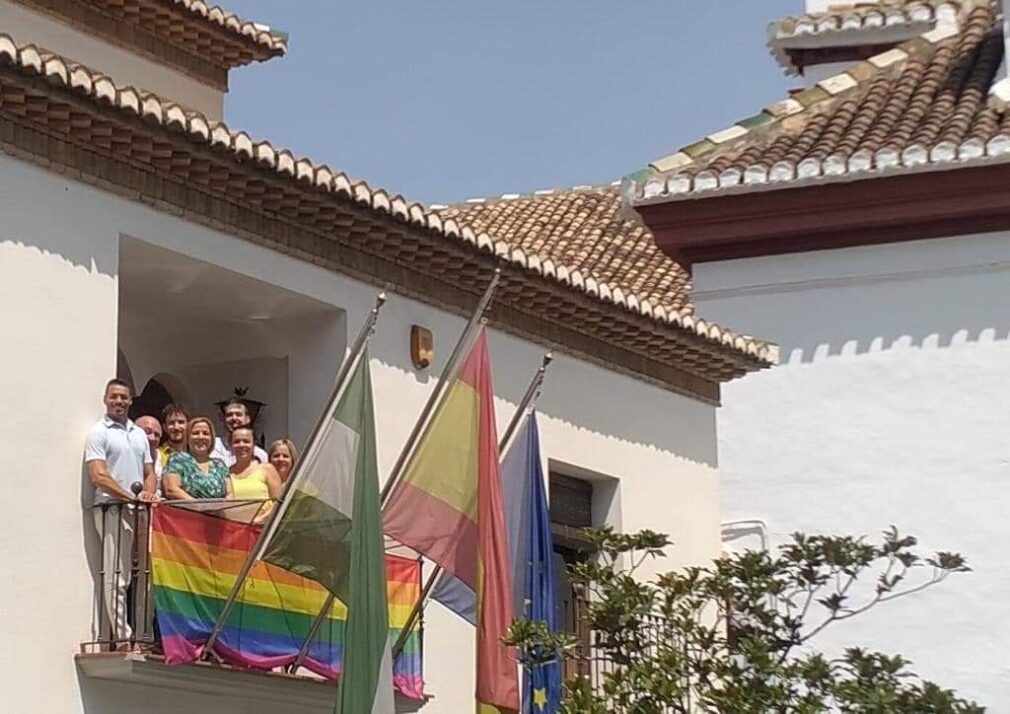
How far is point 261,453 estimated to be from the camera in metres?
11.1

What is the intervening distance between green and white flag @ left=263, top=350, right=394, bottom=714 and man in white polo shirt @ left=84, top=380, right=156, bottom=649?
0.65 m

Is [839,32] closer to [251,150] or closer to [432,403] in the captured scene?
[432,403]

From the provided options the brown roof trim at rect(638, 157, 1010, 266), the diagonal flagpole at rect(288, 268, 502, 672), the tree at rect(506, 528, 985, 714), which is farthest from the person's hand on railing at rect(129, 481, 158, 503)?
the brown roof trim at rect(638, 157, 1010, 266)

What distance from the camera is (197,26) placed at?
1380cm

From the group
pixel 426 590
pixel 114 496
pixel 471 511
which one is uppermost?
pixel 471 511

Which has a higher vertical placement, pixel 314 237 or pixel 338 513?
pixel 314 237

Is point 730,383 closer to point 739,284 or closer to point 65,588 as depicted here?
point 739,284

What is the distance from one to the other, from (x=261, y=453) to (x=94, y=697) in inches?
71.8

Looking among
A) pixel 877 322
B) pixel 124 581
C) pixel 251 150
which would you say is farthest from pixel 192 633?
pixel 877 322

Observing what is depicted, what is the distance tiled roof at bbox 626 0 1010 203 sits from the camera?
14.7 meters

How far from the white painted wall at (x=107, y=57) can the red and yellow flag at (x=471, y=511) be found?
2922 millimetres

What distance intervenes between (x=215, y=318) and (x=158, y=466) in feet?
5.07

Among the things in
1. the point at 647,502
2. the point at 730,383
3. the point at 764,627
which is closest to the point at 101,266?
the point at 764,627

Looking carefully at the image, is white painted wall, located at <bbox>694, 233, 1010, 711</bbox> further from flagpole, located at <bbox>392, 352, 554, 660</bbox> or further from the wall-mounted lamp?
the wall-mounted lamp
